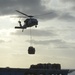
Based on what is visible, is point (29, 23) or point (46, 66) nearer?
point (46, 66)

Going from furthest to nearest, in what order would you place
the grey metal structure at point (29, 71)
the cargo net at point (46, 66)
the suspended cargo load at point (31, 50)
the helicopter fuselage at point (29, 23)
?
the helicopter fuselage at point (29, 23) < the suspended cargo load at point (31, 50) < the cargo net at point (46, 66) < the grey metal structure at point (29, 71)

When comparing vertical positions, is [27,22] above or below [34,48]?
above

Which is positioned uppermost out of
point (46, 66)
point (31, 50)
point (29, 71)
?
point (31, 50)

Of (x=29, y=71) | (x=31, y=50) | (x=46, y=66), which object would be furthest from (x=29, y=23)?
(x=29, y=71)

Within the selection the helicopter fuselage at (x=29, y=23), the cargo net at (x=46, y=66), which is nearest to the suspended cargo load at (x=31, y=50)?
the cargo net at (x=46, y=66)

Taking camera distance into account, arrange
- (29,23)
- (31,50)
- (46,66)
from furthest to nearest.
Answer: (29,23) → (31,50) → (46,66)

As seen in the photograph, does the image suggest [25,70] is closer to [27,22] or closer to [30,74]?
[30,74]

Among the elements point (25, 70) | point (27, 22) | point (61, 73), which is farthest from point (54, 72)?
point (27, 22)

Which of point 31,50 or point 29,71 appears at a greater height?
point 31,50

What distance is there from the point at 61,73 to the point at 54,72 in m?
2.25

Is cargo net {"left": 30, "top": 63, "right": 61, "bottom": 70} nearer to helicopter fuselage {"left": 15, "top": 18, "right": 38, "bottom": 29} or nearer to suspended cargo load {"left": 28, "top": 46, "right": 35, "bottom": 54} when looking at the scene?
suspended cargo load {"left": 28, "top": 46, "right": 35, "bottom": 54}

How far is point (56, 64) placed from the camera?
8444cm

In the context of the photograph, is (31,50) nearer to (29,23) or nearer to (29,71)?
(29,23)

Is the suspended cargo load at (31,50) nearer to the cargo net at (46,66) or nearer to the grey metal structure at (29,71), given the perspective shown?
the cargo net at (46,66)
